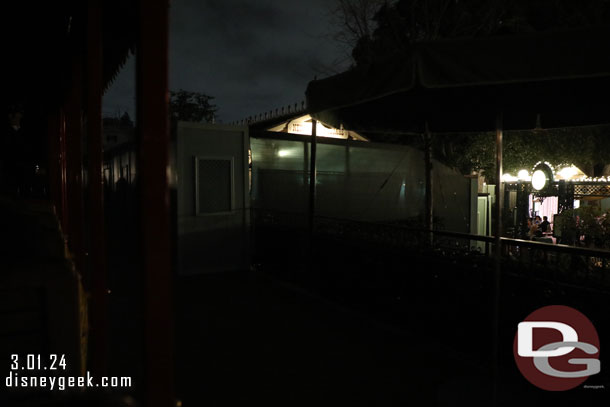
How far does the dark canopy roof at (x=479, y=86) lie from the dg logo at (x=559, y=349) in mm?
1804

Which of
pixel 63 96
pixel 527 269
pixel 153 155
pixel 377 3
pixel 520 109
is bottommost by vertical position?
pixel 527 269

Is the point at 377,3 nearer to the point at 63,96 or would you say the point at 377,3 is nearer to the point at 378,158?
Result: the point at 378,158

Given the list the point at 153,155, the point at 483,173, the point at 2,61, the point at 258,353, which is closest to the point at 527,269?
the point at 258,353

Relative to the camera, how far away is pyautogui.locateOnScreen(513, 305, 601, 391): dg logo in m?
3.34

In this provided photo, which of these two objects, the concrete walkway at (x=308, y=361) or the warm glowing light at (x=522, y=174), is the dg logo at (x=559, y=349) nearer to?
the concrete walkway at (x=308, y=361)

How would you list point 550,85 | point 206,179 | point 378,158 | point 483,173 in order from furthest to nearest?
point 483,173
point 378,158
point 206,179
point 550,85

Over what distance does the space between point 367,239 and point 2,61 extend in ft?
15.9

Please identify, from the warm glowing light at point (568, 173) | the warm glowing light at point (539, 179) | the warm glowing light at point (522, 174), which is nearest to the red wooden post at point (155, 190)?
the warm glowing light at point (539, 179)

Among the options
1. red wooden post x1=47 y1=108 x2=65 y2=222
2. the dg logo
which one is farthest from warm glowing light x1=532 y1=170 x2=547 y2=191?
red wooden post x1=47 y1=108 x2=65 y2=222

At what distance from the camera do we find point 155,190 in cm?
159

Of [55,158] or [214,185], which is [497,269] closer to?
[214,185]

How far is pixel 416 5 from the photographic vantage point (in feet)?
34.8

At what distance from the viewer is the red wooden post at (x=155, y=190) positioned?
156cm

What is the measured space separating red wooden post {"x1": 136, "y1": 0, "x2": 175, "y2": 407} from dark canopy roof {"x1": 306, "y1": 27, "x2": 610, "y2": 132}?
5.40 feet
